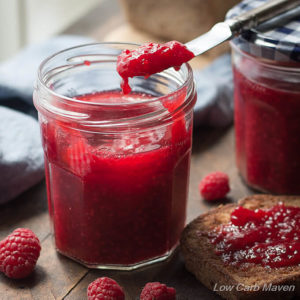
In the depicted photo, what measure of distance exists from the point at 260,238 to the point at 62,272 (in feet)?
1.70

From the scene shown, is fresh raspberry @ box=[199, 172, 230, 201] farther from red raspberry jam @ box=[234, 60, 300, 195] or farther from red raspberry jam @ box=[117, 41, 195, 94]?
red raspberry jam @ box=[117, 41, 195, 94]

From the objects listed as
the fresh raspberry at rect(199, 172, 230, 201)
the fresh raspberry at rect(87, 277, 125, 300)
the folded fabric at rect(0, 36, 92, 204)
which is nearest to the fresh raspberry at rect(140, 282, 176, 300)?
the fresh raspberry at rect(87, 277, 125, 300)

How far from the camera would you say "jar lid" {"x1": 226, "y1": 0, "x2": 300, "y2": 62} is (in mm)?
1576

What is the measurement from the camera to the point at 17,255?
1.50 metres

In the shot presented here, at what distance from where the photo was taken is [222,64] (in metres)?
2.36

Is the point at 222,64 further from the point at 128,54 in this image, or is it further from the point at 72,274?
the point at 72,274

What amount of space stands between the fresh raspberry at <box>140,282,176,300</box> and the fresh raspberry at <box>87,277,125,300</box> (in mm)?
58

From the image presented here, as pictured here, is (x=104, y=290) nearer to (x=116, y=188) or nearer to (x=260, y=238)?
(x=116, y=188)

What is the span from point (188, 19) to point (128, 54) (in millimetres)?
1182

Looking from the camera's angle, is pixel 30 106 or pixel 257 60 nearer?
pixel 257 60

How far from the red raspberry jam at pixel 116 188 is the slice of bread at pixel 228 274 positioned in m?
0.07

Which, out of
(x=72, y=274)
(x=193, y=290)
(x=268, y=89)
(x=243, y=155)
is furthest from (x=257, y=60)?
(x=72, y=274)

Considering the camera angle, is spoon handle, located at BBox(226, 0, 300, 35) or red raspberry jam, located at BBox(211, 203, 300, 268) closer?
red raspberry jam, located at BBox(211, 203, 300, 268)

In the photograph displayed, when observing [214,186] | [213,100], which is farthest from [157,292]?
[213,100]
